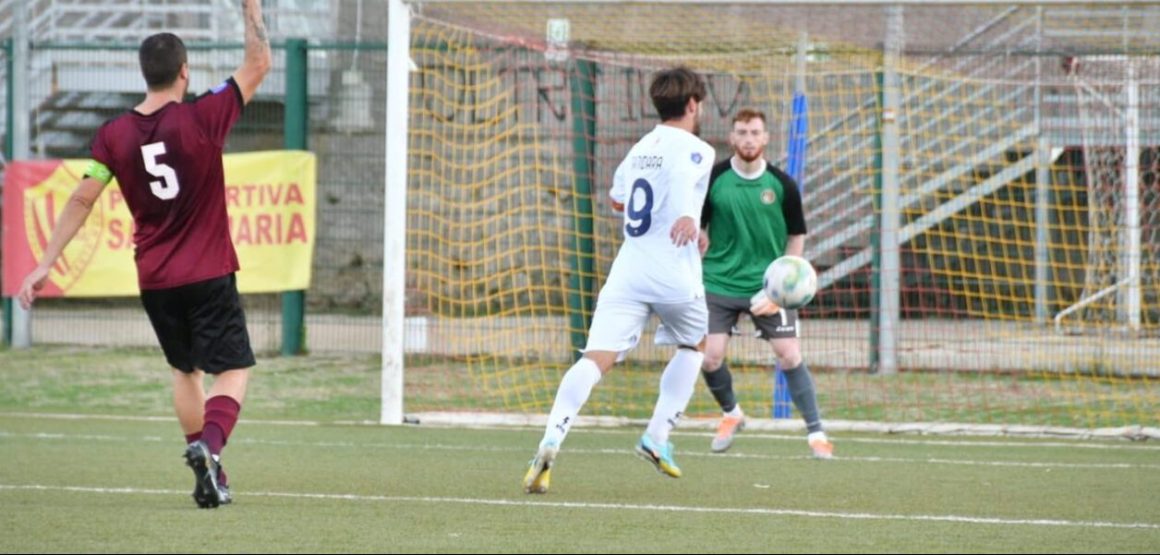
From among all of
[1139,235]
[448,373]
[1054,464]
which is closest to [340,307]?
[448,373]

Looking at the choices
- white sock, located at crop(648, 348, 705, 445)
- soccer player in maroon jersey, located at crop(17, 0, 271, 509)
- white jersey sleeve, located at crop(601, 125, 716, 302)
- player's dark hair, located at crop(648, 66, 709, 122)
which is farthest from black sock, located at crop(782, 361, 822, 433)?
soccer player in maroon jersey, located at crop(17, 0, 271, 509)

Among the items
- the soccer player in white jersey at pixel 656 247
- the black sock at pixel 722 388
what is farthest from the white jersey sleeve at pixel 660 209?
the black sock at pixel 722 388

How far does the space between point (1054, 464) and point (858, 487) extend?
1.80m

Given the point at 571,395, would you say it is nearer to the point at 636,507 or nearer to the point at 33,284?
the point at 636,507

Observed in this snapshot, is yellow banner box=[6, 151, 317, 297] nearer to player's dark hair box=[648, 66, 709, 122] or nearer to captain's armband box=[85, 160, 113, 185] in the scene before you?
player's dark hair box=[648, 66, 709, 122]

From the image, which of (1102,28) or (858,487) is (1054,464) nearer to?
(858,487)

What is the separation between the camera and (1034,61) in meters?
16.7

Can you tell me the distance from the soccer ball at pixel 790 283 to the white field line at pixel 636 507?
175 cm

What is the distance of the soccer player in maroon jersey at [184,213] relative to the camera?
265 inches

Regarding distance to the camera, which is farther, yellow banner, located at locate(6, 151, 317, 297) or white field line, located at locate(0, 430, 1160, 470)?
yellow banner, located at locate(6, 151, 317, 297)

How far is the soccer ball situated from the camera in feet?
27.8

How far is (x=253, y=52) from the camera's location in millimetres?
6770

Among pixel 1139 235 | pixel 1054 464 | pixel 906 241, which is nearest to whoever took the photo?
pixel 1054 464

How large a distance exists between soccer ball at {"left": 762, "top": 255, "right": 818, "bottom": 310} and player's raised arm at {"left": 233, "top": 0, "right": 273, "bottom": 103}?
2923mm
